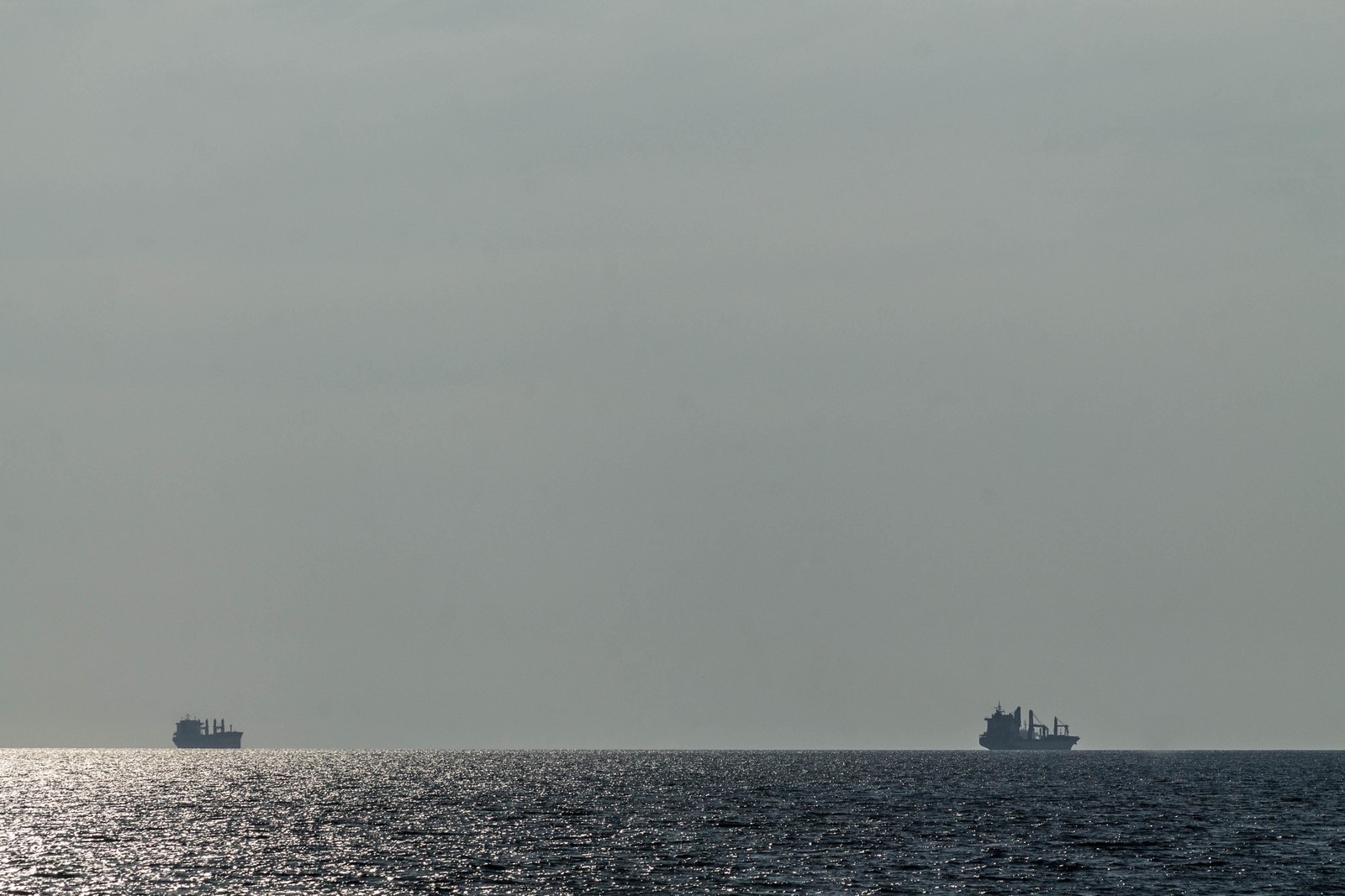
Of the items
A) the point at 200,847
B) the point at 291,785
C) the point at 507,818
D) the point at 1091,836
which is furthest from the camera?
the point at 291,785

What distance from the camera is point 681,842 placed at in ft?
306

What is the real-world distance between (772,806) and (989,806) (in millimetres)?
16770

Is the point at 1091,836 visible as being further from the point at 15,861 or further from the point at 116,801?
the point at 116,801

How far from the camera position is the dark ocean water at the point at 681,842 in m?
73.4

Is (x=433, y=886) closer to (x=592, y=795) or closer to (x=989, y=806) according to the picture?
(x=989, y=806)

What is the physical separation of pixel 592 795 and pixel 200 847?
6336cm

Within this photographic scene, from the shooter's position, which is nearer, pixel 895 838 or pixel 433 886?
pixel 433 886

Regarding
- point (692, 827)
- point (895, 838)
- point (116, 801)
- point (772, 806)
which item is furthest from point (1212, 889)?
point (116, 801)

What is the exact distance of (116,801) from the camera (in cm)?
14812

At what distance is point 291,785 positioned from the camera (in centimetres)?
18488

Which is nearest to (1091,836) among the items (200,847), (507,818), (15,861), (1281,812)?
(1281,812)

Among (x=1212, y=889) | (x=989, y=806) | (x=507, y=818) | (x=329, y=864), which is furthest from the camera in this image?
(x=989, y=806)

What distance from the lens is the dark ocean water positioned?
73.4 m

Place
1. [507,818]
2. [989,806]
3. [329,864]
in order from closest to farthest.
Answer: [329,864] < [507,818] < [989,806]
